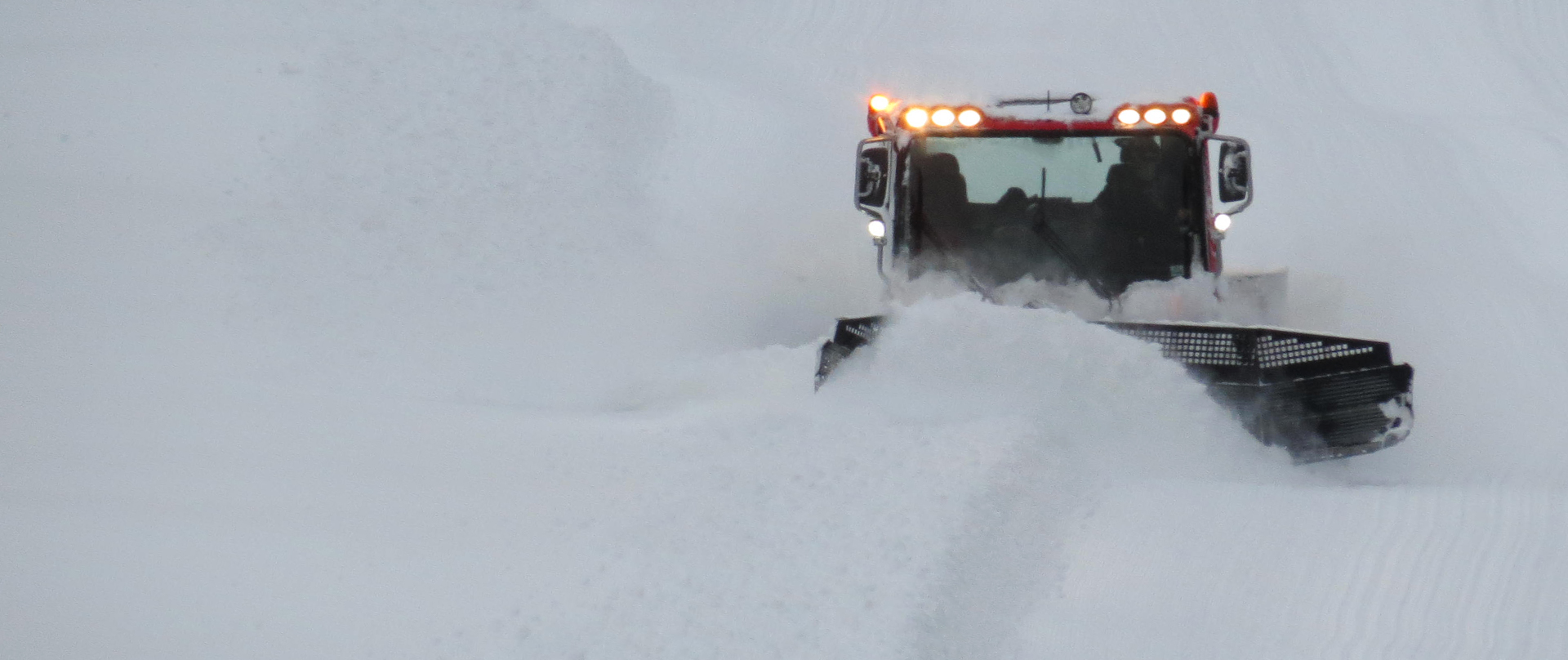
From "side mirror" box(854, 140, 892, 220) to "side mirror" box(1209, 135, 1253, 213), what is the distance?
131cm

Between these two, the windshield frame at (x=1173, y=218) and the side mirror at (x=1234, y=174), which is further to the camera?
the windshield frame at (x=1173, y=218)

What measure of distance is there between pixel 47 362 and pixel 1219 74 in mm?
11010

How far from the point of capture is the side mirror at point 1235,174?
5.01m

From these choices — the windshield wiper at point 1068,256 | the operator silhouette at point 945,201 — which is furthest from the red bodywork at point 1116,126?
the windshield wiper at point 1068,256

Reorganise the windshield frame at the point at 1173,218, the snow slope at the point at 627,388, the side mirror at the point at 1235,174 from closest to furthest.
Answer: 1. the snow slope at the point at 627,388
2. the side mirror at the point at 1235,174
3. the windshield frame at the point at 1173,218

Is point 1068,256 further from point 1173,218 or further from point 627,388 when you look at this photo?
point 627,388

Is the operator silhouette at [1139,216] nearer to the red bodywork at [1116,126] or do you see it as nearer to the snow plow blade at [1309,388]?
the red bodywork at [1116,126]

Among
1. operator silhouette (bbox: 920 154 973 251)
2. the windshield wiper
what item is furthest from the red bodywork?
the windshield wiper

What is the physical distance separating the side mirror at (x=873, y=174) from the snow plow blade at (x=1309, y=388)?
54.5 inches

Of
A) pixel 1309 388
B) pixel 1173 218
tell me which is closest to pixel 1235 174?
pixel 1173 218

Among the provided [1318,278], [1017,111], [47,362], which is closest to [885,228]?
[1017,111]

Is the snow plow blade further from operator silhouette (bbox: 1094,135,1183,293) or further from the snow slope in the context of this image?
operator silhouette (bbox: 1094,135,1183,293)

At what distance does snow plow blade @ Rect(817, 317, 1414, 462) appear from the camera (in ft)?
14.4

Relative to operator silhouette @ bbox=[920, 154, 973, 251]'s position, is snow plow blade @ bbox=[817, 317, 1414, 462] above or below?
below
